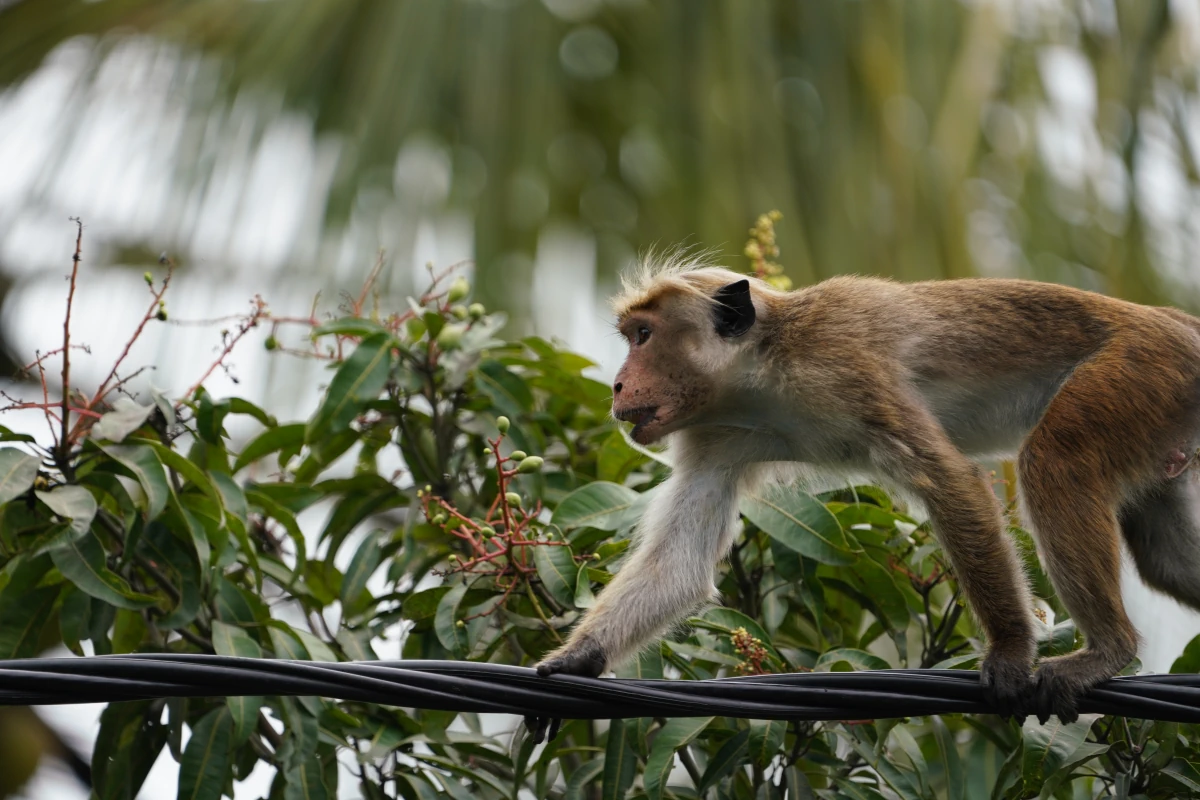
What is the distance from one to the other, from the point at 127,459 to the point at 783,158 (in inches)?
224

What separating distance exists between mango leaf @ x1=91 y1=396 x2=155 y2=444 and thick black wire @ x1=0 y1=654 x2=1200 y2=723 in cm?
116

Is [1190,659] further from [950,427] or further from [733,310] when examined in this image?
[733,310]

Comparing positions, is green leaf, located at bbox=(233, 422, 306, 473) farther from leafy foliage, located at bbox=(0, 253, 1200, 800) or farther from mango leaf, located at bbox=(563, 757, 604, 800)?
mango leaf, located at bbox=(563, 757, 604, 800)

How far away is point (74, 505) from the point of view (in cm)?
388

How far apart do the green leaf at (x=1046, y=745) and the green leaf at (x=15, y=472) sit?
118 inches

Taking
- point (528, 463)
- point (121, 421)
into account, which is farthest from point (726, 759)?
point (121, 421)

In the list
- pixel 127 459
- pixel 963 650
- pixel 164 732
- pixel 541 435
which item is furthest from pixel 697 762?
pixel 127 459

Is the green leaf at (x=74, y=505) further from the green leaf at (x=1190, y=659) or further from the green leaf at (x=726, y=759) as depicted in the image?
the green leaf at (x=1190, y=659)

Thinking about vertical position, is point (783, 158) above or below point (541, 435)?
above

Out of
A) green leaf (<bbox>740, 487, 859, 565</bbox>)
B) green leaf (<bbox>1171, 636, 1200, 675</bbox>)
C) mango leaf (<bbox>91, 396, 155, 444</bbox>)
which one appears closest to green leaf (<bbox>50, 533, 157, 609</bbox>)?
mango leaf (<bbox>91, 396, 155, 444</bbox>)

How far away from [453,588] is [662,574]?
2.34ft

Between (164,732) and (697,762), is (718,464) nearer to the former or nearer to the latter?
(697,762)

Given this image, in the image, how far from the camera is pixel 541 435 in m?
5.10

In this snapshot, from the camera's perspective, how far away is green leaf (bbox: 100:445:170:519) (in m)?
3.93
